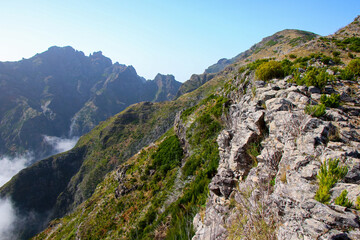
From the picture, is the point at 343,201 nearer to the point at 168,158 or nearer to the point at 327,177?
the point at 327,177

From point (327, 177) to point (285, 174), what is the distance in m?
1.06

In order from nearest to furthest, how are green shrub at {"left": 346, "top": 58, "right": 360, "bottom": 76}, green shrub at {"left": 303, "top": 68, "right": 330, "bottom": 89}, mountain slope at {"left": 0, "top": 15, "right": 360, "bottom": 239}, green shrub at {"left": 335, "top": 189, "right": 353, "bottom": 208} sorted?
green shrub at {"left": 335, "top": 189, "right": 353, "bottom": 208}, mountain slope at {"left": 0, "top": 15, "right": 360, "bottom": 239}, green shrub at {"left": 303, "top": 68, "right": 330, "bottom": 89}, green shrub at {"left": 346, "top": 58, "right": 360, "bottom": 76}

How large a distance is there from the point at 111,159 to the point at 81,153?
46737mm

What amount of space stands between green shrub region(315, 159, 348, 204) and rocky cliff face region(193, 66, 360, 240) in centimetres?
10

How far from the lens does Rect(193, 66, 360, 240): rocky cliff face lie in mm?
2910

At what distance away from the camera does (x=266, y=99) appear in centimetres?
807

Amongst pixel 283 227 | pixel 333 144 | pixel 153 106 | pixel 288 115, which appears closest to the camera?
pixel 283 227

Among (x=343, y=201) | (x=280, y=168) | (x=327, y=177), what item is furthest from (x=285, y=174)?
(x=343, y=201)

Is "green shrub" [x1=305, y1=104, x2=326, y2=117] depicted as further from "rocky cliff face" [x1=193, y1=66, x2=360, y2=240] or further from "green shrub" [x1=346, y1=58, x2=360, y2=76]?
"green shrub" [x1=346, y1=58, x2=360, y2=76]

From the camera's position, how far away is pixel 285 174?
432 centimetres

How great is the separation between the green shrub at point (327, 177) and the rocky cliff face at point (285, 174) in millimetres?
104

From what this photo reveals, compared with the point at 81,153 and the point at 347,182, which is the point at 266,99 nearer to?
the point at 347,182

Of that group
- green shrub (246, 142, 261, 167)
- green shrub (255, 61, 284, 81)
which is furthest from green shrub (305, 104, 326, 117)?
green shrub (255, 61, 284, 81)

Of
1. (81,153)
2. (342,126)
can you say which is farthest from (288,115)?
(81,153)
